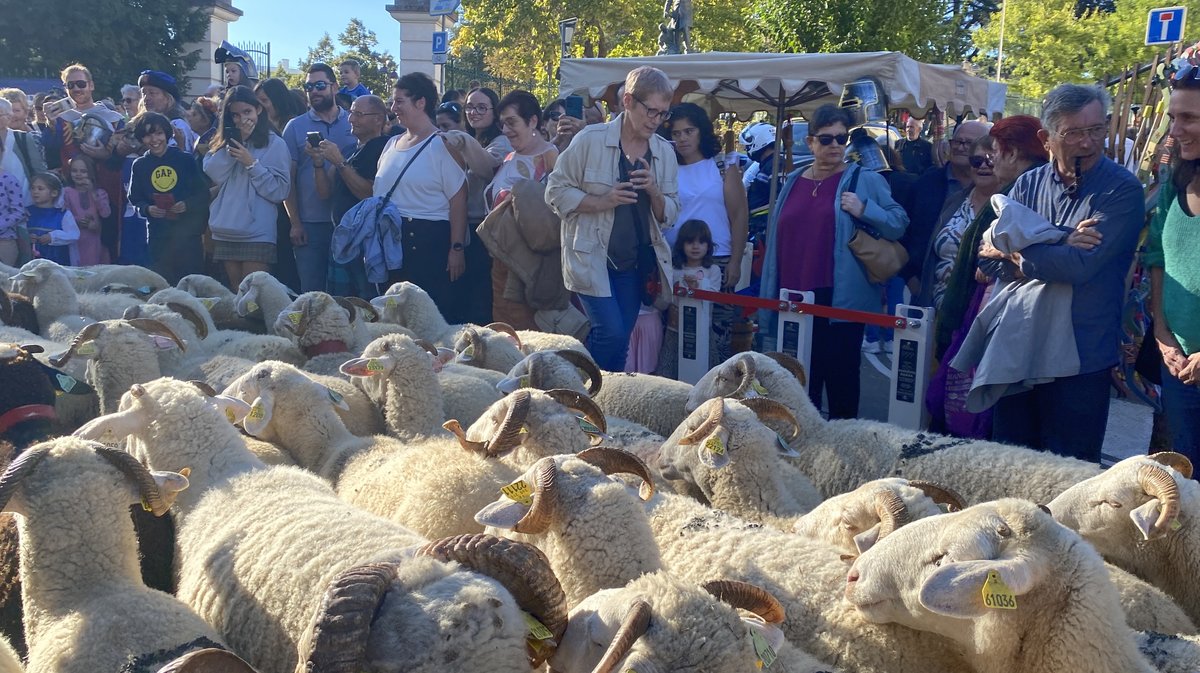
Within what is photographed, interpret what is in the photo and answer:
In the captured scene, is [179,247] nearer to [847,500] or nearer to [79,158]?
[79,158]

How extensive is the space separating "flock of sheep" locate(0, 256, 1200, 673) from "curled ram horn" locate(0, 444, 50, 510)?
12mm

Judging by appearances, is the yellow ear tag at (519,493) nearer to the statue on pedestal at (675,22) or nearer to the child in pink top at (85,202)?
the child in pink top at (85,202)

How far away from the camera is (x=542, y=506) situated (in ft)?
9.20

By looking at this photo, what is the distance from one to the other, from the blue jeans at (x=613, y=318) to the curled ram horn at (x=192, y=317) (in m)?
2.49

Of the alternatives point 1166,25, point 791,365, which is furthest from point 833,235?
point 1166,25

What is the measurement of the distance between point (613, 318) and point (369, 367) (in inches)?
70.0

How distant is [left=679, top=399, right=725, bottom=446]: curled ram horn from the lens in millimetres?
4055

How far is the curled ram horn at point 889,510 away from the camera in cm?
317

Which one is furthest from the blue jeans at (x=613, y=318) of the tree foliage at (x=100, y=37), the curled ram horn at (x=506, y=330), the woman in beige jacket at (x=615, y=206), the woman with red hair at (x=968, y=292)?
the tree foliage at (x=100, y=37)

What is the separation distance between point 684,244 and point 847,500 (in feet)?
11.8

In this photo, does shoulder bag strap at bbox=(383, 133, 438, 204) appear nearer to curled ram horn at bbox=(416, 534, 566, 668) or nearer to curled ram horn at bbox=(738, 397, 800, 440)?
curled ram horn at bbox=(738, 397, 800, 440)

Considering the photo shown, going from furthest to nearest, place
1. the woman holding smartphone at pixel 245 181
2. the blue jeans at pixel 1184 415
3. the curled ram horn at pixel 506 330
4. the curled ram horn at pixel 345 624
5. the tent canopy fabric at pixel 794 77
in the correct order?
the woman holding smartphone at pixel 245 181 → the tent canopy fabric at pixel 794 77 → the curled ram horn at pixel 506 330 → the blue jeans at pixel 1184 415 → the curled ram horn at pixel 345 624

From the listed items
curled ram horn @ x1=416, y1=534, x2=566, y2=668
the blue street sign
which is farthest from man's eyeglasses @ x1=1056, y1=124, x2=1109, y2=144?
the blue street sign

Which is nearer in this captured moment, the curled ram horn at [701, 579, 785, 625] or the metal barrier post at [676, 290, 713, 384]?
the curled ram horn at [701, 579, 785, 625]
